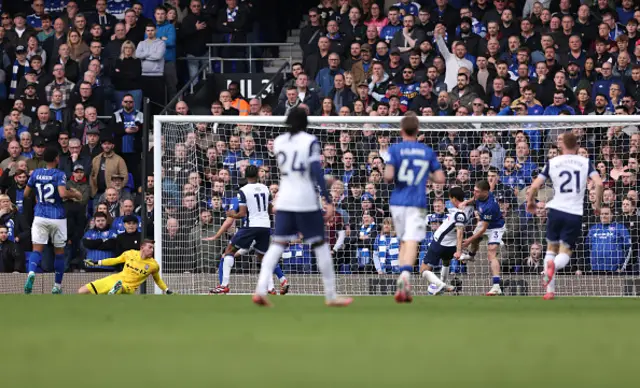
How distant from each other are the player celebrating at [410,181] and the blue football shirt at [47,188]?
692 cm

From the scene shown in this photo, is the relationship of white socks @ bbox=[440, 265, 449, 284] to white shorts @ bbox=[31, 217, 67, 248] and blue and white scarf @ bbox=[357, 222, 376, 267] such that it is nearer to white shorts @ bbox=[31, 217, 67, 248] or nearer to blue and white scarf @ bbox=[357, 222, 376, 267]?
blue and white scarf @ bbox=[357, 222, 376, 267]

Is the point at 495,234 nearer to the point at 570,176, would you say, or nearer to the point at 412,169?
the point at 570,176

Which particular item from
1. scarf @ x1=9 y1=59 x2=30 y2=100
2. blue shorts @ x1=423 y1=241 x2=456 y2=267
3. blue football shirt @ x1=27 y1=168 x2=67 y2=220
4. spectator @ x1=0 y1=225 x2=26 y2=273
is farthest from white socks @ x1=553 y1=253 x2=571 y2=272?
scarf @ x1=9 y1=59 x2=30 y2=100

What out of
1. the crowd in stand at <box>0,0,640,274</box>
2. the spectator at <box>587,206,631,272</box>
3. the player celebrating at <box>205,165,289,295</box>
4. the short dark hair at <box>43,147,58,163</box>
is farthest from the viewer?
the crowd in stand at <box>0,0,640,274</box>

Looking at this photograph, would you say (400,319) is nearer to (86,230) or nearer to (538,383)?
(538,383)

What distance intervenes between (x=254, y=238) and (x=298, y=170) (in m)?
6.04

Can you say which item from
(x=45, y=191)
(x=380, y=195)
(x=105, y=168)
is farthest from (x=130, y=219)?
(x=380, y=195)

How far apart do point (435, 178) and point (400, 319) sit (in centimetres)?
235

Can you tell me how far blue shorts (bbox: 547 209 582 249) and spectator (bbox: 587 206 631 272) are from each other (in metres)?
3.42

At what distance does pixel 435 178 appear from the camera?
12.1 m

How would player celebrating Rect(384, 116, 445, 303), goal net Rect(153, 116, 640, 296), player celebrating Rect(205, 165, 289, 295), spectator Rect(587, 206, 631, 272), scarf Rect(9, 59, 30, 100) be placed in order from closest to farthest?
1. player celebrating Rect(384, 116, 445, 303)
2. player celebrating Rect(205, 165, 289, 295)
3. spectator Rect(587, 206, 631, 272)
4. goal net Rect(153, 116, 640, 296)
5. scarf Rect(9, 59, 30, 100)

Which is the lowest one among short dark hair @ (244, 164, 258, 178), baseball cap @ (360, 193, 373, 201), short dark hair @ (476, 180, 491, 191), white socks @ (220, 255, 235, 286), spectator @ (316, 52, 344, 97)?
white socks @ (220, 255, 235, 286)

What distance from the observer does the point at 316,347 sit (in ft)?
24.9

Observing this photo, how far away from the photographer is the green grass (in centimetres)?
598
